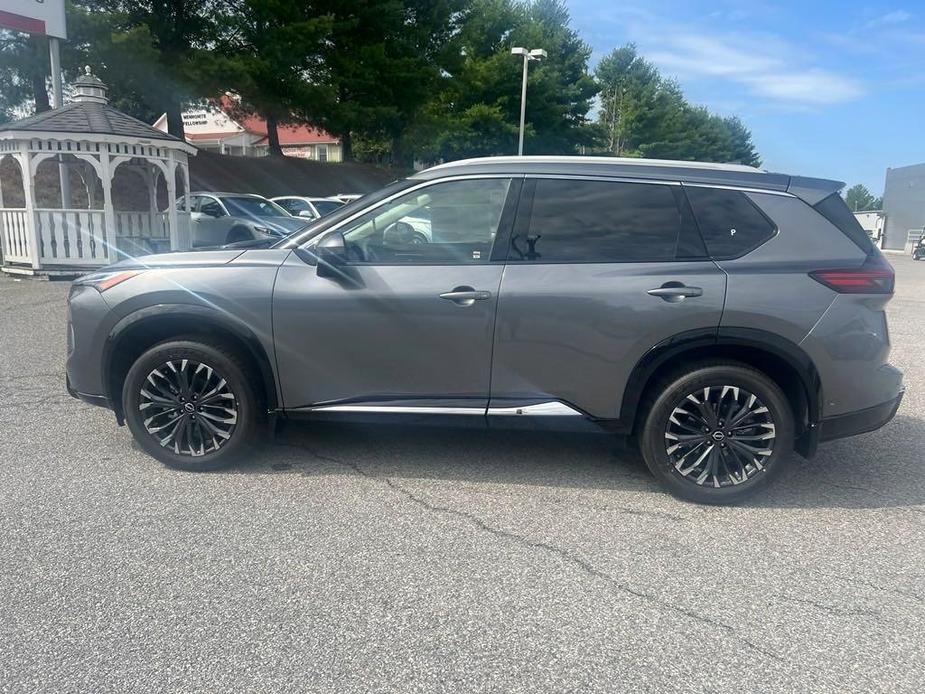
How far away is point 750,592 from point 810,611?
0.79ft

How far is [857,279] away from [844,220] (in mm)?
374

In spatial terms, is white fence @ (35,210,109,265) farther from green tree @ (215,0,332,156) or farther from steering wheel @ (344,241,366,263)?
green tree @ (215,0,332,156)

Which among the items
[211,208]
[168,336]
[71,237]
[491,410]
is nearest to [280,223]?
[211,208]

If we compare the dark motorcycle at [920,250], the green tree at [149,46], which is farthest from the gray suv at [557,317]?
the dark motorcycle at [920,250]

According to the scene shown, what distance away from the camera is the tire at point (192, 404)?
13.2 ft

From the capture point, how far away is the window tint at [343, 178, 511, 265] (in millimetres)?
3979

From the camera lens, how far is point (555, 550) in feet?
11.0

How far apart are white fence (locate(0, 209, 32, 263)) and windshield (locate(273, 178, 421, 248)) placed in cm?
1068

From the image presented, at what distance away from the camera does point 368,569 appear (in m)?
3.15

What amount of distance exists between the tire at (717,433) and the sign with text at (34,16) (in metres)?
14.2

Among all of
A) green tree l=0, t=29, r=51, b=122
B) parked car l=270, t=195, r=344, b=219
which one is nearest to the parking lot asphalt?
parked car l=270, t=195, r=344, b=219

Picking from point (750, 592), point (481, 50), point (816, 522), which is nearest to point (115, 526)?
point (750, 592)

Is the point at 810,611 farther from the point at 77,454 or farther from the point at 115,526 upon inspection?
the point at 77,454

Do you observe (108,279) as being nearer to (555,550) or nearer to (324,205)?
(555,550)
